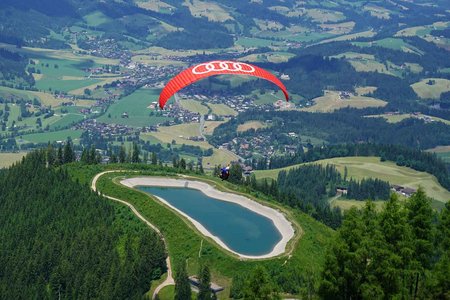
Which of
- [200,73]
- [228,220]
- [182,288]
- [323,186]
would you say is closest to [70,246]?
[182,288]

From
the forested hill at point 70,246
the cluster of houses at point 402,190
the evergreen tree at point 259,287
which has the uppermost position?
the evergreen tree at point 259,287

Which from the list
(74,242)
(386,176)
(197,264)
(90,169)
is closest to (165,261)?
(197,264)

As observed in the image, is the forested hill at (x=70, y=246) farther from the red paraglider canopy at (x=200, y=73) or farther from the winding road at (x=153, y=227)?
the red paraglider canopy at (x=200, y=73)

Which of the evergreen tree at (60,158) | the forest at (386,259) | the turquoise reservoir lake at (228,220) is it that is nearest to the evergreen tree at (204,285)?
the turquoise reservoir lake at (228,220)

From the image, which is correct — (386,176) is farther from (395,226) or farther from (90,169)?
(395,226)

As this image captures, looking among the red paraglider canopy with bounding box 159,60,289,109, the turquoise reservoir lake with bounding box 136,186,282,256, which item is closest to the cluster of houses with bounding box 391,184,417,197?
the turquoise reservoir lake with bounding box 136,186,282,256

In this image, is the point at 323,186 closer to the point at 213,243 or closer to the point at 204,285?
the point at 213,243
